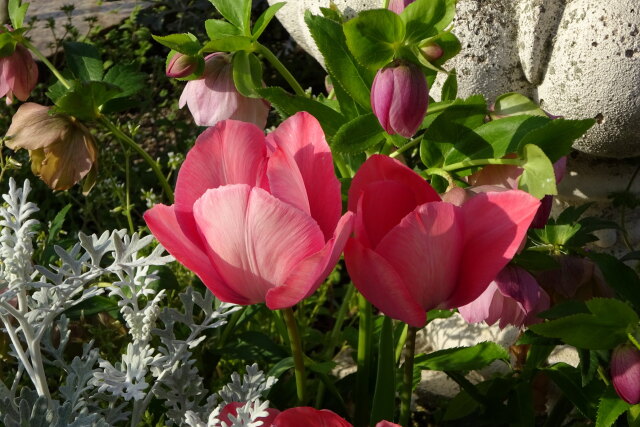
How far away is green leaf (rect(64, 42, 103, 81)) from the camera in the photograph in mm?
1145

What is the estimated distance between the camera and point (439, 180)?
84cm

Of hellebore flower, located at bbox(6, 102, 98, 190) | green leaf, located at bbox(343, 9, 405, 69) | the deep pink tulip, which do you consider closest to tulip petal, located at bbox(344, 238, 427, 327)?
the deep pink tulip

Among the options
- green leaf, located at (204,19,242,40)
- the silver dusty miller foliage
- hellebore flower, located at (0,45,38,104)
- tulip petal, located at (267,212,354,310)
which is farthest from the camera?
hellebore flower, located at (0,45,38,104)

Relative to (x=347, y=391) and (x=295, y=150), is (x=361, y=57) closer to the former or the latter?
(x=295, y=150)

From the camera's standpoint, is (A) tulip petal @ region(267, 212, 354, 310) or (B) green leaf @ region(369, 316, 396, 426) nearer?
Result: (A) tulip petal @ region(267, 212, 354, 310)

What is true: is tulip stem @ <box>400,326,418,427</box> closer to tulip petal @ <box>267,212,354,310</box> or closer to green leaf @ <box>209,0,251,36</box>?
tulip petal @ <box>267,212,354,310</box>

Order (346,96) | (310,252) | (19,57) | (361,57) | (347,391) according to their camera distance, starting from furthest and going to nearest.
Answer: (347,391)
(19,57)
(346,96)
(361,57)
(310,252)

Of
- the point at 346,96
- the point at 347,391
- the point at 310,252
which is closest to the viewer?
the point at 310,252

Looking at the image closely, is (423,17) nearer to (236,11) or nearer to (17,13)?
(236,11)

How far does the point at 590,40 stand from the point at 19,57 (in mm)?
692

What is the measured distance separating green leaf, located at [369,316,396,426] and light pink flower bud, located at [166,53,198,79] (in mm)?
314

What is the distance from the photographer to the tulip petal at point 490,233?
0.60m

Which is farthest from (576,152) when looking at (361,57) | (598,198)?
(361,57)

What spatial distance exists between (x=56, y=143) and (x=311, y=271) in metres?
0.51
